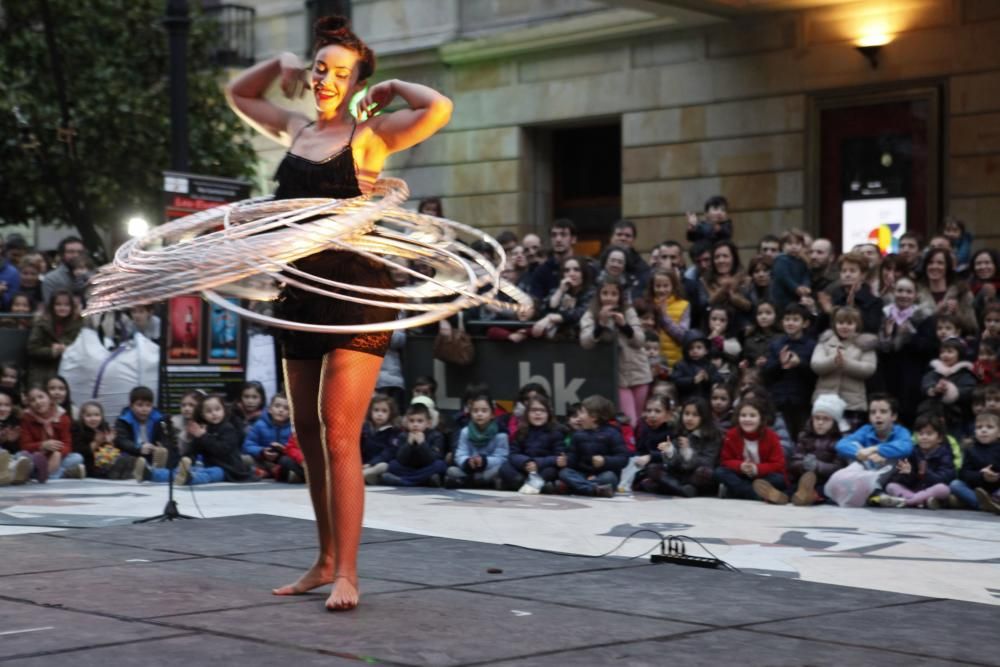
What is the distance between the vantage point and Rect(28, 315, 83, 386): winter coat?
1390cm

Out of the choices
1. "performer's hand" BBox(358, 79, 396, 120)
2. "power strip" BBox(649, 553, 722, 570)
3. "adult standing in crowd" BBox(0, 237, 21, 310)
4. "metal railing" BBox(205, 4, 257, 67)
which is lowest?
"power strip" BBox(649, 553, 722, 570)

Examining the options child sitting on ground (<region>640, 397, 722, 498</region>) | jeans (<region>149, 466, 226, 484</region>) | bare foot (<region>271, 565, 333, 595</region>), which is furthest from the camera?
jeans (<region>149, 466, 226, 484</region>)

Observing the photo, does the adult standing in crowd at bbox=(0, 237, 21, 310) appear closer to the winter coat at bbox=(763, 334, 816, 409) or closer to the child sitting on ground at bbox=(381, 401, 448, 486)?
the child sitting on ground at bbox=(381, 401, 448, 486)

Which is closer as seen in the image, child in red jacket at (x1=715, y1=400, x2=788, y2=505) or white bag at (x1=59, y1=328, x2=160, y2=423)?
child in red jacket at (x1=715, y1=400, x2=788, y2=505)

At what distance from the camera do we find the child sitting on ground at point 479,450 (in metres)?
11.9

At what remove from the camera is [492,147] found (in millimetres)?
22219

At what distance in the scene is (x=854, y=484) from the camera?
10664mm

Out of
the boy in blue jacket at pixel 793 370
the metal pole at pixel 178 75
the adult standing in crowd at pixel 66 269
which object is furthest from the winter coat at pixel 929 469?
the adult standing in crowd at pixel 66 269

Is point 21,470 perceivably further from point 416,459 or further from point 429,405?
point 429,405

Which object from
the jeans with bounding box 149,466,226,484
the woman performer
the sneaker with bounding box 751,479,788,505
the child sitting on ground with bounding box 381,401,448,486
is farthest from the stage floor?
the jeans with bounding box 149,466,226,484

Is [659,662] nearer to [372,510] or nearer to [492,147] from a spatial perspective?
[372,510]

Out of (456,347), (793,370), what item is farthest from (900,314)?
(456,347)

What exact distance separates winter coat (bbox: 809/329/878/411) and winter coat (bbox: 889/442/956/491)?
0.97 metres

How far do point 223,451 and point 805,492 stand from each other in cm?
468
